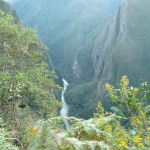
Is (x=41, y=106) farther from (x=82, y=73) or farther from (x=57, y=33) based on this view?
(x=57, y=33)

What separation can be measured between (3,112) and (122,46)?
80.4 m

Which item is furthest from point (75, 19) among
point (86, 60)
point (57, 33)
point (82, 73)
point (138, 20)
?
point (138, 20)

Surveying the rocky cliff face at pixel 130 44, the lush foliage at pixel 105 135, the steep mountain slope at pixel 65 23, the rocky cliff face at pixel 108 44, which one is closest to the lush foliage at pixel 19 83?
the lush foliage at pixel 105 135

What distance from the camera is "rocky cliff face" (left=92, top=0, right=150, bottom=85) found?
76312 millimetres

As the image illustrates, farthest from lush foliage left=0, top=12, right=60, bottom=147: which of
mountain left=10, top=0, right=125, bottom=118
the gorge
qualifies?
mountain left=10, top=0, right=125, bottom=118

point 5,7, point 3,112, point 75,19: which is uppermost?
point 75,19

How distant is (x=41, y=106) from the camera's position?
46.8 ft

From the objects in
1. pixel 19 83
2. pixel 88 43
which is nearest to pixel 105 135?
pixel 19 83

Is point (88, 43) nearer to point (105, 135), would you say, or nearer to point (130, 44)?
point (130, 44)

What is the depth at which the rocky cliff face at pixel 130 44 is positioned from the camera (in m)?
76.3

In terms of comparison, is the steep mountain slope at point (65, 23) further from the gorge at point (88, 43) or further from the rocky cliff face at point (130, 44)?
the rocky cliff face at point (130, 44)

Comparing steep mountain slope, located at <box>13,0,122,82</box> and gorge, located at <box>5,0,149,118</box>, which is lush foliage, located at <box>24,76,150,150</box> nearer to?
gorge, located at <box>5,0,149,118</box>

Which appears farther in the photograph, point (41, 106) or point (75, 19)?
point (75, 19)

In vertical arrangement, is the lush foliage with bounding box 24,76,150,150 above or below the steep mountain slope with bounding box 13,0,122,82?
below
